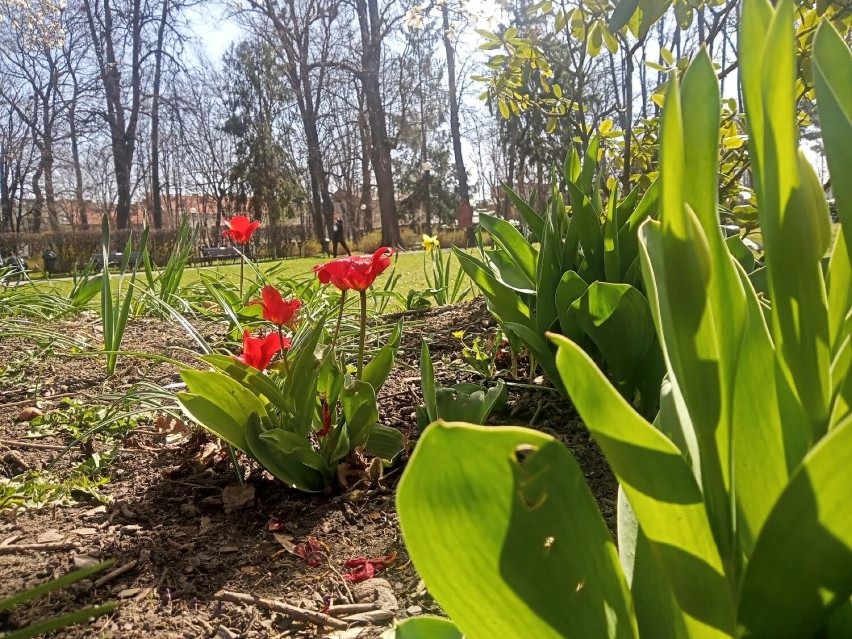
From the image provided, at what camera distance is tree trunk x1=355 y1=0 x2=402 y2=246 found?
66.2 ft

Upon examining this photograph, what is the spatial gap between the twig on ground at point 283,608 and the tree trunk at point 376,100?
19.5m

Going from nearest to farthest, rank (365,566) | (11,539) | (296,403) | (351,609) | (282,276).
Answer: (351,609)
(365,566)
(11,539)
(296,403)
(282,276)

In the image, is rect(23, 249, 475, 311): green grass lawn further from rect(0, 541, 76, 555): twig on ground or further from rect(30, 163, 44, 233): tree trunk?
rect(30, 163, 44, 233): tree trunk

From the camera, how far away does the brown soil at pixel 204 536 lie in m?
0.95

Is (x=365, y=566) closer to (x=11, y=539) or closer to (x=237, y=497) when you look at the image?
(x=237, y=497)

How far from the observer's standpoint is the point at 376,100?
20.6 m

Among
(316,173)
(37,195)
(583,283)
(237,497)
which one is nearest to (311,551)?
(237,497)

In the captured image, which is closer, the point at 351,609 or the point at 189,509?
the point at 351,609

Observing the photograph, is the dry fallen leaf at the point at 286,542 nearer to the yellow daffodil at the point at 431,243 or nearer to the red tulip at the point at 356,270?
the red tulip at the point at 356,270

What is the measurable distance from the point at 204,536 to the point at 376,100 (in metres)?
20.9

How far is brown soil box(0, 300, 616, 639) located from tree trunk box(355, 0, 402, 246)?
1885 centimetres

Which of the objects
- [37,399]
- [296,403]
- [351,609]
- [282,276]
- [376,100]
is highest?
[376,100]

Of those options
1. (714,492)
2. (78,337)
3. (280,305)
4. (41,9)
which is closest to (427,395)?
(280,305)

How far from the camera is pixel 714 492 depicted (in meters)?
0.44
